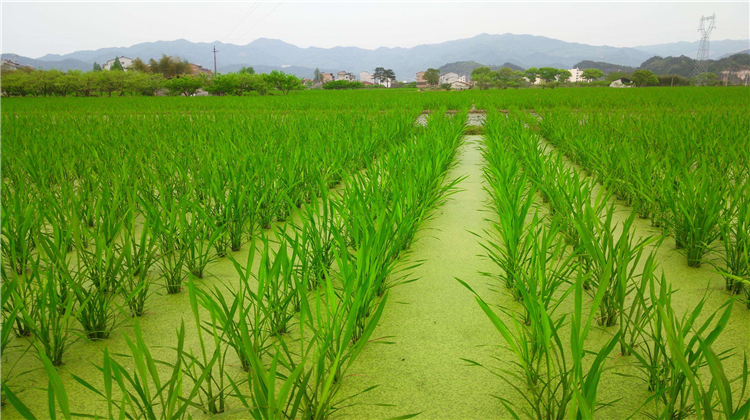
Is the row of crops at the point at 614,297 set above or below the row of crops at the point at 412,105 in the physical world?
below

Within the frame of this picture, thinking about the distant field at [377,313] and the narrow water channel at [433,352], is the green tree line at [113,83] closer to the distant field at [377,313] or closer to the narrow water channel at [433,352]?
the distant field at [377,313]

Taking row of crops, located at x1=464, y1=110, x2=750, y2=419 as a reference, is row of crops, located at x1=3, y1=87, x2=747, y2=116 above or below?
above

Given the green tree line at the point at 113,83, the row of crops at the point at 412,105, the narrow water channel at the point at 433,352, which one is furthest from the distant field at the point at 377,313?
the green tree line at the point at 113,83

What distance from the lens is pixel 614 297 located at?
3.64ft

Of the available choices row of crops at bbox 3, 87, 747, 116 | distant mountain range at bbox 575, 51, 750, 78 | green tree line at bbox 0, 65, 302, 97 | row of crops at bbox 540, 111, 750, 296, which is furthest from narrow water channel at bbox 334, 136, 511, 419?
distant mountain range at bbox 575, 51, 750, 78

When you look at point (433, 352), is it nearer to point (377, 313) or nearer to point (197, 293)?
point (377, 313)

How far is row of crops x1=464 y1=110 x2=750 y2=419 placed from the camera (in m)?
0.71

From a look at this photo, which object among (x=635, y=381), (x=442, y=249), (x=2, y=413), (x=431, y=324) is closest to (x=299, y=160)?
(x=442, y=249)

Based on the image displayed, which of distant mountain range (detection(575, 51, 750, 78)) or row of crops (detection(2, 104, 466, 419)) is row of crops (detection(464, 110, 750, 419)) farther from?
distant mountain range (detection(575, 51, 750, 78))

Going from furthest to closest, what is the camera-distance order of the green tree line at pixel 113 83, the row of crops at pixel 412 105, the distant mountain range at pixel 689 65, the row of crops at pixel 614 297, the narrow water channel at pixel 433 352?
the distant mountain range at pixel 689 65 → the green tree line at pixel 113 83 → the row of crops at pixel 412 105 → the narrow water channel at pixel 433 352 → the row of crops at pixel 614 297

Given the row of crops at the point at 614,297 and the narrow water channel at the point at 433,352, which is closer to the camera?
the row of crops at the point at 614,297

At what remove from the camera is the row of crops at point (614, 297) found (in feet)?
2.34

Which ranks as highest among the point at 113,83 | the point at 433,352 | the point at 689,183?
the point at 113,83

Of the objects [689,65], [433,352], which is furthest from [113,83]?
[689,65]
